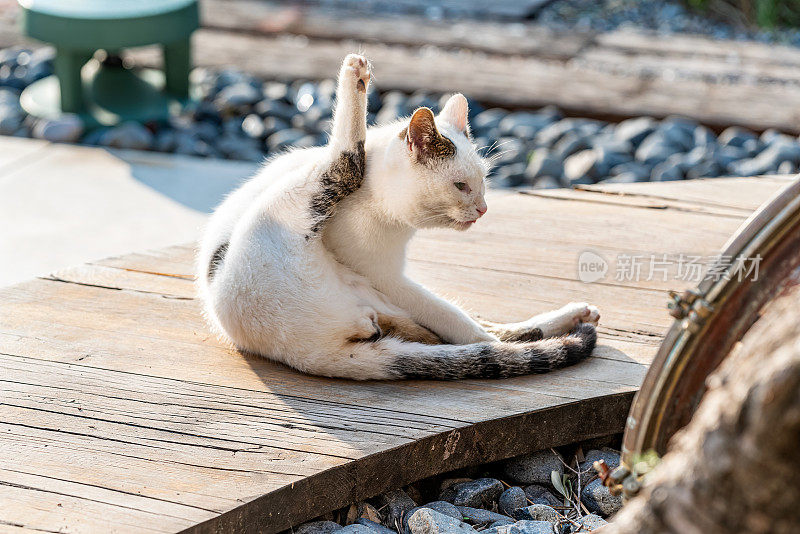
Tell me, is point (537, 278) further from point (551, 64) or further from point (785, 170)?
point (551, 64)

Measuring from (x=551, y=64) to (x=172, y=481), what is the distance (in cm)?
500

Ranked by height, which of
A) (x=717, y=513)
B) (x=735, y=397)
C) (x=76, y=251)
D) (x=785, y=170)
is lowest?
(x=76, y=251)

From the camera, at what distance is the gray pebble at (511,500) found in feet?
7.04

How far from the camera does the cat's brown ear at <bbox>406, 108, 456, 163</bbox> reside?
2.14m

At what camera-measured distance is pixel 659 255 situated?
305cm

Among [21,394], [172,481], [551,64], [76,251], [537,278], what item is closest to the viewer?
[172,481]

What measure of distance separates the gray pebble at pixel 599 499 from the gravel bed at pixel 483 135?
2917 millimetres

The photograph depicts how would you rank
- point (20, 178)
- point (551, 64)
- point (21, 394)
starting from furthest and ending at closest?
point (551, 64)
point (20, 178)
point (21, 394)

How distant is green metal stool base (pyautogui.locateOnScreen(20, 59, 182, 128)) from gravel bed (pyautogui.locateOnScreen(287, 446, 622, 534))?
164 inches

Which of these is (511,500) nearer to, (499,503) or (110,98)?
(499,503)

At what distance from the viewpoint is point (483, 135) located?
5.50m

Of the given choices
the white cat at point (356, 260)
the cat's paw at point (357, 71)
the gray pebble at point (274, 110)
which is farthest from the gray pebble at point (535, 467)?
the gray pebble at point (274, 110)

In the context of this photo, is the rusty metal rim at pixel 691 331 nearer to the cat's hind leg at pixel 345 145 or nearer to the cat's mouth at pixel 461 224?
the cat's mouth at pixel 461 224

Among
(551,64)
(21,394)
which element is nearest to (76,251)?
(21,394)
